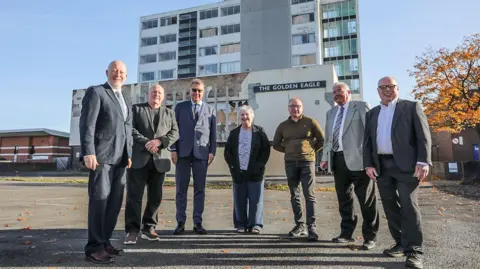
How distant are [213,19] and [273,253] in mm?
50500

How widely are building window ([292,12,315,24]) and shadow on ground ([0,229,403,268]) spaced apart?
4247 centimetres

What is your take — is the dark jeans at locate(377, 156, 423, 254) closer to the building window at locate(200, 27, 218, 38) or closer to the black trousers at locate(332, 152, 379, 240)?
the black trousers at locate(332, 152, 379, 240)

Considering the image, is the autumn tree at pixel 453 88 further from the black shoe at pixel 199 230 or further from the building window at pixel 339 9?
the building window at pixel 339 9

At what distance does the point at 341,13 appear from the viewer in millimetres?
44750

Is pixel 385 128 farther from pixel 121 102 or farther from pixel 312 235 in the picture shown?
pixel 121 102

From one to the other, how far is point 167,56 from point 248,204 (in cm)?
5057

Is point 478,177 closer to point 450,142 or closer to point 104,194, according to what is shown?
point 104,194

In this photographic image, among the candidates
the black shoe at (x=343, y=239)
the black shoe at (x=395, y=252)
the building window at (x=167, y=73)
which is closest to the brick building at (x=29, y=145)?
the building window at (x=167, y=73)

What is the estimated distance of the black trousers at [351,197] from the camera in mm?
4000

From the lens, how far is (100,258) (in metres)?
3.17

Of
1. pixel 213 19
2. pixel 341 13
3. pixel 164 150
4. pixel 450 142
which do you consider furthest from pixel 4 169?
pixel 450 142

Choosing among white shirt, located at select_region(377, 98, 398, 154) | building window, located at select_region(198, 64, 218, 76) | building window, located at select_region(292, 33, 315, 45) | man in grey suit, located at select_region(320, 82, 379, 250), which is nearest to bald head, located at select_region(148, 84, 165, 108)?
man in grey suit, located at select_region(320, 82, 379, 250)

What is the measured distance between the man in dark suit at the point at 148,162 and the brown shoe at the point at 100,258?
0.78 metres

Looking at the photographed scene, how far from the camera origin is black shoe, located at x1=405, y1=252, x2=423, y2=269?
121 inches
